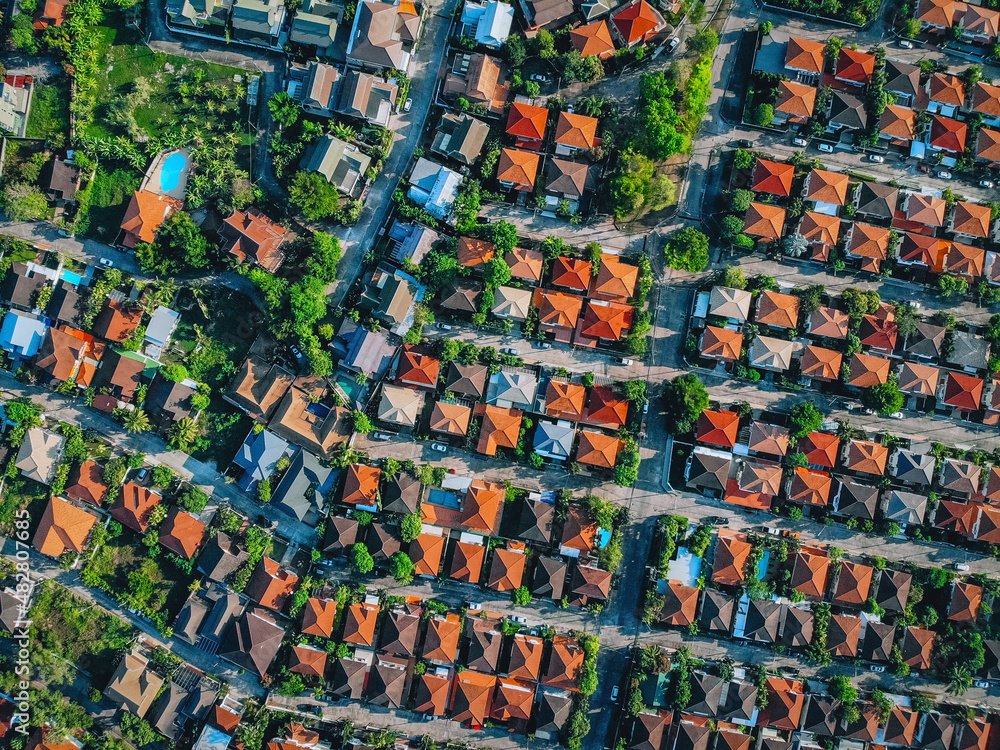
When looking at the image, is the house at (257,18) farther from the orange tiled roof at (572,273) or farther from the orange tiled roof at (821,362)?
the orange tiled roof at (821,362)

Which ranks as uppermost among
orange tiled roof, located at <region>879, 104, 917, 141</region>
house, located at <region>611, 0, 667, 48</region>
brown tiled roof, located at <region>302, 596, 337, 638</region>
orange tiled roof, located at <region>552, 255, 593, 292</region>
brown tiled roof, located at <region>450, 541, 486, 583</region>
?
house, located at <region>611, 0, 667, 48</region>

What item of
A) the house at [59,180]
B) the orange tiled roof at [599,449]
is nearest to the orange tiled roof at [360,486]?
the orange tiled roof at [599,449]

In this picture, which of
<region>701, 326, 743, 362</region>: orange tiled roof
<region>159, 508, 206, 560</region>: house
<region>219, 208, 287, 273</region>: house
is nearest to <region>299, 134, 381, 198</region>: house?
<region>219, 208, 287, 273</region>: house

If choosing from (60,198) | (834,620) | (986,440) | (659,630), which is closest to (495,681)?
(659,630)

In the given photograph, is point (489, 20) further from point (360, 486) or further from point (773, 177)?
point (360, 486)

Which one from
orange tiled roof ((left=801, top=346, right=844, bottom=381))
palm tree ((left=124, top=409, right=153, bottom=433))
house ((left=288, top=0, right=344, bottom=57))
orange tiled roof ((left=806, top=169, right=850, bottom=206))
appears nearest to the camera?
house ((left=288, top=0, right=344, bottom=57))

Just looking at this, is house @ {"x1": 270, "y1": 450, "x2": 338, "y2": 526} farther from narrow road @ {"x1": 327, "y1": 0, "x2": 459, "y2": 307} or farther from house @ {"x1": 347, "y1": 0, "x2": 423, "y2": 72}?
house @ {"x1": 347, "y1": 0, "x2": 423, "y2": 72}

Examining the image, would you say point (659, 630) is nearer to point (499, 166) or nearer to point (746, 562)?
point (746, 562)
